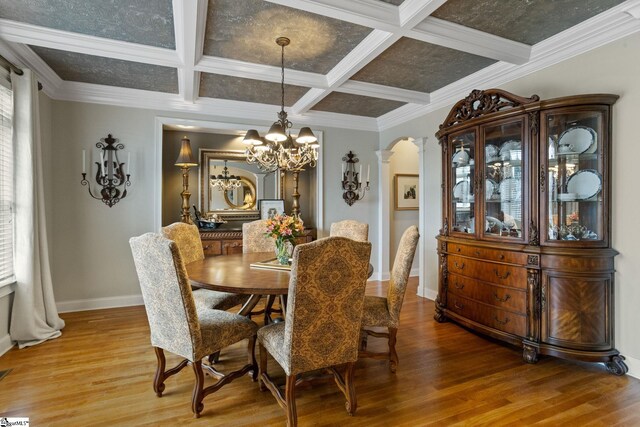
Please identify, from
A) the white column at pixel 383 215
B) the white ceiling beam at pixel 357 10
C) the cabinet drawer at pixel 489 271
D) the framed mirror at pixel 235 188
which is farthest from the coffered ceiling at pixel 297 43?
the cabinet drawer at pixel 489 271

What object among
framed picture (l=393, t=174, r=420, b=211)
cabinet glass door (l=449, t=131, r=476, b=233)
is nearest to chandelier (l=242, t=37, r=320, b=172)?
cabinet glass door (l=449, t=131, r=476, b=233)

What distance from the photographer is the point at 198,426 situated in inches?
72.3

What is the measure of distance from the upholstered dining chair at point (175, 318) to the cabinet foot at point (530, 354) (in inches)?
84.2

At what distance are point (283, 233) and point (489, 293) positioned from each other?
1867 mm

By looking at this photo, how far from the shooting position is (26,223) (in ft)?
9.55

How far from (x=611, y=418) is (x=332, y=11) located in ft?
9.66

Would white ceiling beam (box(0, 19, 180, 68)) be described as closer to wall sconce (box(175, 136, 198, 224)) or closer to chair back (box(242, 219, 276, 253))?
wall sconce (box(175, 136, 198, 224))

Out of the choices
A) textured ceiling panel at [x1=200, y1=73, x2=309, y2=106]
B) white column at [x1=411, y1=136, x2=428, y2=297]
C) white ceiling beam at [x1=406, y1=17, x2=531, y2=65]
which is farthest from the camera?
white column at [x1=411, y1=136, x2=428, y2=297]

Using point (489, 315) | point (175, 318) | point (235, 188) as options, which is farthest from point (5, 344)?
point (489, 315)

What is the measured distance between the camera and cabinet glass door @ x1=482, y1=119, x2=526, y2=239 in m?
2.76

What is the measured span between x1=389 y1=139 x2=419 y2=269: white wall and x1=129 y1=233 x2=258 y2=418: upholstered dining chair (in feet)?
13.0

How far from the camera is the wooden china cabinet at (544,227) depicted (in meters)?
2.43

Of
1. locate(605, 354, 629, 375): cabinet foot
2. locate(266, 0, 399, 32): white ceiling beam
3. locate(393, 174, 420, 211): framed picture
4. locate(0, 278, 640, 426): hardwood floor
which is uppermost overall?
locate(266, 0, 399, 32): white ceiling beam

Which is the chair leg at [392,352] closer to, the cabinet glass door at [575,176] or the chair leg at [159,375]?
the cabinet glass door at [575,176]
